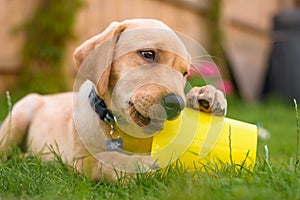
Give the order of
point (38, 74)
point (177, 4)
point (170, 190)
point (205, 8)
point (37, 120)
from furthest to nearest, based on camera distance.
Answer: point (205, 8) < point (177, 4) < point (38, 74) < point (37, 120) < point (170, 190)

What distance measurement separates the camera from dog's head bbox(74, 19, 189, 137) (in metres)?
2.82

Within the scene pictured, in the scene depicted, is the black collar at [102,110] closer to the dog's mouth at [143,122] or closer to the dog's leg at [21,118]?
the dog's mouth at [143,122]

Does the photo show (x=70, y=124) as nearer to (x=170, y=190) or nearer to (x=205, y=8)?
(x=170, y=190)

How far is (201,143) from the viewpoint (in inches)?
118

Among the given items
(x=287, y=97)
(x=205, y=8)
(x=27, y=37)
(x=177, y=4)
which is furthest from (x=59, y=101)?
(x=287, y=97)

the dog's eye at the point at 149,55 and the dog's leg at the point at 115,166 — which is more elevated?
the dog's eye at the point at 149,55

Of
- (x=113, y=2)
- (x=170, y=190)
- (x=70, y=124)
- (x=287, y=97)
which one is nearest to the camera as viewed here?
(x=170, y=190)

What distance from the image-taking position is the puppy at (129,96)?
2.88m

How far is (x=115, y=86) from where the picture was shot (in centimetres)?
310

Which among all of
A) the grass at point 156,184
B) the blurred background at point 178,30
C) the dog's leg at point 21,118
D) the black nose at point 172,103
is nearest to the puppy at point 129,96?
the black nose at point 172,103

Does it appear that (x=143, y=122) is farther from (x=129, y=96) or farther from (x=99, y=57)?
(x=99, y=57)

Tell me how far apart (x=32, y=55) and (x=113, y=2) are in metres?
1.74

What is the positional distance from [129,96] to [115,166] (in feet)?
1.27

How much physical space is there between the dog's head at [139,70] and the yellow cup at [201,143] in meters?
0.11
